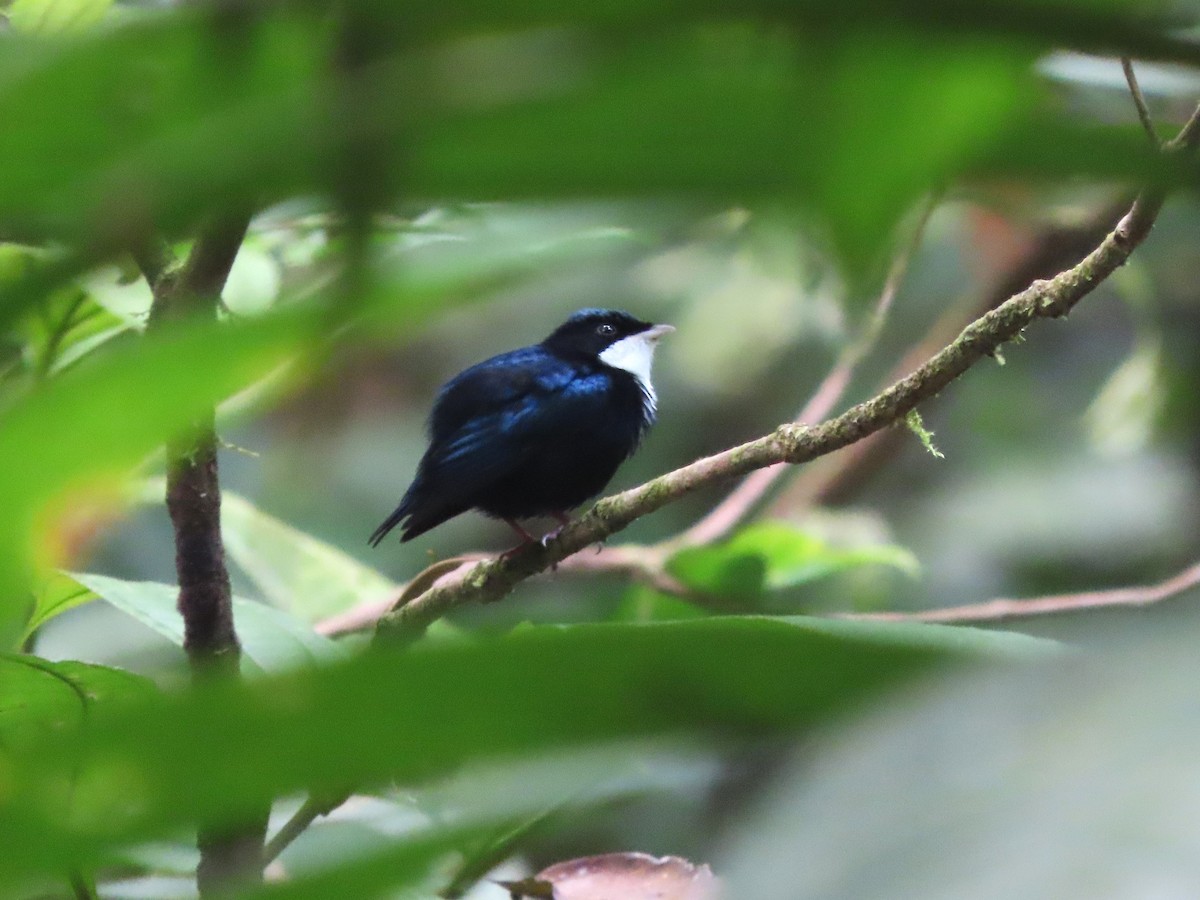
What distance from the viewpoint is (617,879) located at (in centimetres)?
140

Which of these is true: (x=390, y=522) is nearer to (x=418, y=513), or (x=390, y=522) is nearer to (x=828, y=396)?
(x=418, y=513)

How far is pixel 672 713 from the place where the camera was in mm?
292

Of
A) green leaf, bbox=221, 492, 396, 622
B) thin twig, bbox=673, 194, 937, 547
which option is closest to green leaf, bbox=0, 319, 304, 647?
thin twig, bbox=673, 194, 937, 547

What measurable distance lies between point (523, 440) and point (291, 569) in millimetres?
645

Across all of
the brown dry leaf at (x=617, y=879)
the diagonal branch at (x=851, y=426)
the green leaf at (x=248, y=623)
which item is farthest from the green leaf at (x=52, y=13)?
the brown dry leaf at (x=617, y=879)

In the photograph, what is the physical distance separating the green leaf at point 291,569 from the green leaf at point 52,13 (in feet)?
3.59

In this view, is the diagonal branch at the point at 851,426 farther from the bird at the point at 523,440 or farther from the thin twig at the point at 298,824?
the bird at the point at 523,440

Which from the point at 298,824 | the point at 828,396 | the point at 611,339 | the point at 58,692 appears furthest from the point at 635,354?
the point at 58,692

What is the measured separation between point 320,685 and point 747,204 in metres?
0.13

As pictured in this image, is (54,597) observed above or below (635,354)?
below

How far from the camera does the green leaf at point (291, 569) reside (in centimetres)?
249

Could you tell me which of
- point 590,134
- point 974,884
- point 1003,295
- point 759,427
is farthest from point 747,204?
point 759,427

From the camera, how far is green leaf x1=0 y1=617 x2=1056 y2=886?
0.25m

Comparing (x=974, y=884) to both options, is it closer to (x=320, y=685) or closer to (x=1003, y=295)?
(x=320, y=685)
